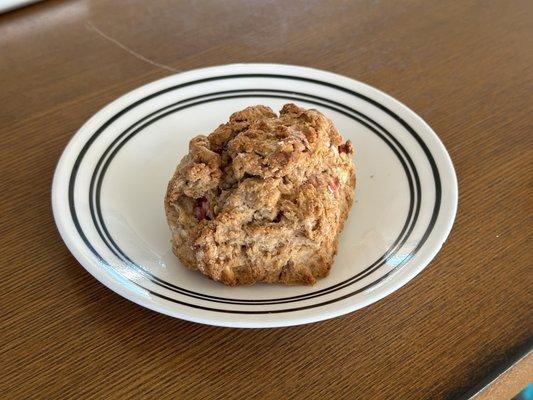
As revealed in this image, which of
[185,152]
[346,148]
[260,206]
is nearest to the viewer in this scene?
[260,206]

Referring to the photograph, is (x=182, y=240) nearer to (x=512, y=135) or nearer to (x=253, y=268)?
(x=253, y=268)

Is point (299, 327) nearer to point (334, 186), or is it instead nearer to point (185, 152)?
point (334, 186)

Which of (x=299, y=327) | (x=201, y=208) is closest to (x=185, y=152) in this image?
(x=201, y=208)

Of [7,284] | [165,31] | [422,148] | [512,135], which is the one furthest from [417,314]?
[165,31]

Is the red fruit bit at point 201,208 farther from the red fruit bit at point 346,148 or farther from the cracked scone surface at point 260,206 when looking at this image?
the red fruit bit at point 346,148

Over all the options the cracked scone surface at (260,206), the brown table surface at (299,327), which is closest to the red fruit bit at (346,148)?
the cracked scone surface at (260,206)
